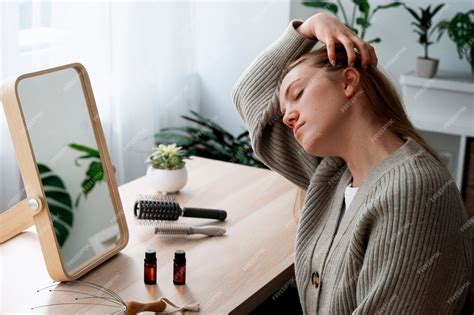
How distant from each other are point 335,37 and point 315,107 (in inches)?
6.2

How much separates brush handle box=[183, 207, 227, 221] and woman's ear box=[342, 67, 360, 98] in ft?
2.04

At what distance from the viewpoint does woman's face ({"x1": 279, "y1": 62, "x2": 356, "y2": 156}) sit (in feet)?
4.98

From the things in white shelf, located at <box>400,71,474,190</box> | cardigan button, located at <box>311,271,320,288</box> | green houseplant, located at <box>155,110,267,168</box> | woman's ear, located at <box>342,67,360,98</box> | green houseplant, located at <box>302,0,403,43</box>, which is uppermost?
woman's ear, located at <box>342,67,360,98</box>

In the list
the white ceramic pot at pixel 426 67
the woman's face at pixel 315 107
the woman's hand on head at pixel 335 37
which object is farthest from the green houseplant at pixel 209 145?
the woman's face at pixel 315 107

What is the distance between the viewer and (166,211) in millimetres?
1983

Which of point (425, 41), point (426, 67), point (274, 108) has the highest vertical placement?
point (274, 108)

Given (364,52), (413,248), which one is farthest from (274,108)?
(413,248)

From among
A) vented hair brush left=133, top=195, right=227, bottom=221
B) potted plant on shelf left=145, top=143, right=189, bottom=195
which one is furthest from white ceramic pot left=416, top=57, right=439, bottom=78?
vented hair brush left=133, top=195, right=227, bottom=221

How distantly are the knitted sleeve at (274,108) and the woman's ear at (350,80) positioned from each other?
236 millimetres

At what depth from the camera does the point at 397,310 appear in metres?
1.38

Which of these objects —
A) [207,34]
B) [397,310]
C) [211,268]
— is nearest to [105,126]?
[207,34]

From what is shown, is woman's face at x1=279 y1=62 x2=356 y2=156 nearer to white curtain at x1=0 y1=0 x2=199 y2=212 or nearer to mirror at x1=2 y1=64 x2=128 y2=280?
mirror at x1=2 y1=64 x2=128 y2=280

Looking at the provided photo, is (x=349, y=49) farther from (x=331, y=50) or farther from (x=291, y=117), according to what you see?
(x=291, y=117)

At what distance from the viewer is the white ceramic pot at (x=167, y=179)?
85.3 inches
